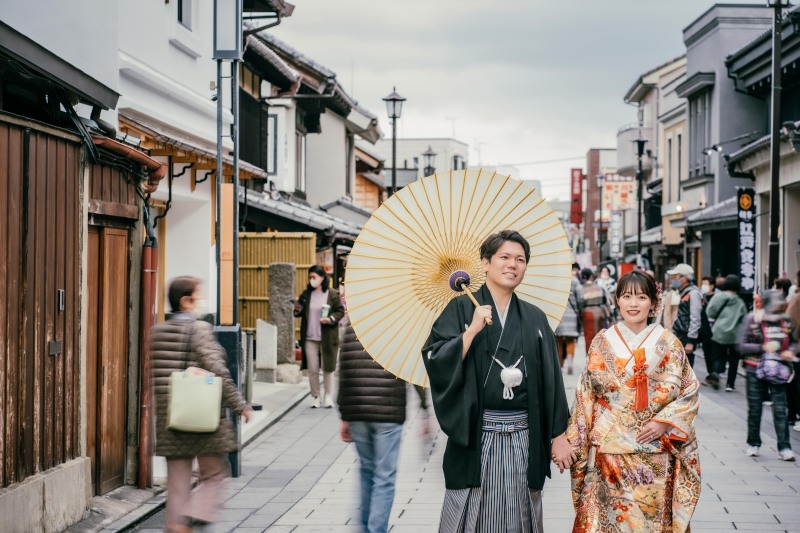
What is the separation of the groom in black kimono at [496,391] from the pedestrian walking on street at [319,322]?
909 cm

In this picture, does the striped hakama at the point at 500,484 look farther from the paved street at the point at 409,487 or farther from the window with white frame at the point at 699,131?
the window with white frame at the point at 699,131

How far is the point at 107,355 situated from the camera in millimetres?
8633

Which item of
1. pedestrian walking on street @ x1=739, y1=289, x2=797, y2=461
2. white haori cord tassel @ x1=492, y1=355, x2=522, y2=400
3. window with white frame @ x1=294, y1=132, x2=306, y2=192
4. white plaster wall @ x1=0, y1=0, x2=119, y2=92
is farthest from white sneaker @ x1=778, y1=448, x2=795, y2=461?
window with white frame @ x1=294, y1=132, x2=306, y2=192

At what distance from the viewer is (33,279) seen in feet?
23.4

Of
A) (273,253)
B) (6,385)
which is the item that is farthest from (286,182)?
(6,385)

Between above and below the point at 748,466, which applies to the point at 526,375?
above

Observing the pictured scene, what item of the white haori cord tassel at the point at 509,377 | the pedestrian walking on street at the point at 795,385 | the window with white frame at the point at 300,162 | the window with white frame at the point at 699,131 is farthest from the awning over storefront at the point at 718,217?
the white haori cord tassel at the point at 509,377

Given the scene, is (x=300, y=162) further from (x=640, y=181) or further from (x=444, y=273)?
(x=444, y=273)

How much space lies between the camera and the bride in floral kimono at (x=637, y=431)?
5.71 metres

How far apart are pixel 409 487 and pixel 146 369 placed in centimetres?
268

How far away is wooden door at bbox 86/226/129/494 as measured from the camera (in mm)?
8445

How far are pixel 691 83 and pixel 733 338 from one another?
1998 centimetres

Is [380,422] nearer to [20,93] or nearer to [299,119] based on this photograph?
[20,93]

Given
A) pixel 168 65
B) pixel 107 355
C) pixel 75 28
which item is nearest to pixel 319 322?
pixel 168 65
